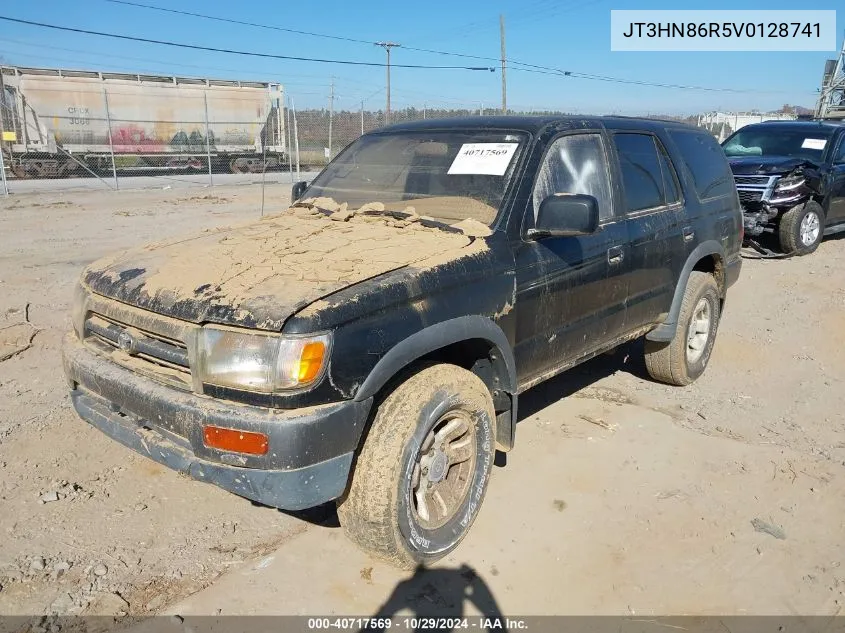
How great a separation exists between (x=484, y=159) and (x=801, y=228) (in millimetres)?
8032

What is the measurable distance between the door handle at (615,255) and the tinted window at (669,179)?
2.60 feet

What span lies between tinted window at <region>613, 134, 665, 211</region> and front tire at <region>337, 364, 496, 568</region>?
5.94ft

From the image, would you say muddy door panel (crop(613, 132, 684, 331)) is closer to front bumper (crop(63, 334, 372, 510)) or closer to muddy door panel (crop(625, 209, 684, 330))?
muddy door panel (crop(625, 209, 684, 330))

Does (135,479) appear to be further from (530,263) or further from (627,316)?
(627,316)

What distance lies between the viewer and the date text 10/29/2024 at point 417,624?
2.58m

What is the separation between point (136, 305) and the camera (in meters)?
2.76

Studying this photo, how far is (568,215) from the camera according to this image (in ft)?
10.3

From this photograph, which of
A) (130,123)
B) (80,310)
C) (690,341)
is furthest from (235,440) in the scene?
(130,123)

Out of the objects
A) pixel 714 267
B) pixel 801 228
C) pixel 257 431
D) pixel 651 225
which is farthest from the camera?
pixel 801 228

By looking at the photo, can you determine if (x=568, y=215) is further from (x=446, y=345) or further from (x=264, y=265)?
(x=264, y=265)

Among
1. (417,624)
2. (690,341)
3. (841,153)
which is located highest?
(841,153)

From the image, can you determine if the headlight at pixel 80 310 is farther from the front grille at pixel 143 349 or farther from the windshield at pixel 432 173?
the windshield at pixel 432 173

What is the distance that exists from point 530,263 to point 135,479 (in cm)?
234

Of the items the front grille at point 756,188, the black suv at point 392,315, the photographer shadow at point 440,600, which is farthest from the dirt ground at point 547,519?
the front grille at point 756,188
